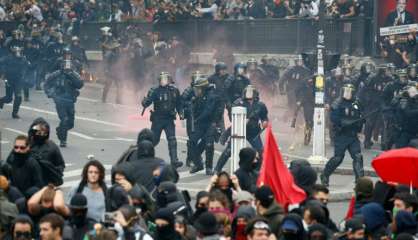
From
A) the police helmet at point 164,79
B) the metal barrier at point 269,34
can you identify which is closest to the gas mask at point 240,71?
the police helmet at point 164,79

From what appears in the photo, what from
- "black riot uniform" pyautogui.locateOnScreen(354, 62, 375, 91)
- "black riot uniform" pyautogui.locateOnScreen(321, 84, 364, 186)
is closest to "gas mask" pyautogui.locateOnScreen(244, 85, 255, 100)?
"black riot uniform" pyautogui.locateOnScreen(321, 84, 364, 186)

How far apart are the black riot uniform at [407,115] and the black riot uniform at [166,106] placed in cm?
335

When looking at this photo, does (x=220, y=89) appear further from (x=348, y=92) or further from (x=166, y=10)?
(x=166, y=10)

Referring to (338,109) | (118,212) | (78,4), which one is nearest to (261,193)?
(118,212)

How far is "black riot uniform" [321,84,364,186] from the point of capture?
76.8ft

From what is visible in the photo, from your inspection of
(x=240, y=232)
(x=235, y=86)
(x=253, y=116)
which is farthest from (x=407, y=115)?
(x=240, y=232)

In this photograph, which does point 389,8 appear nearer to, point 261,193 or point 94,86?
→ point 94,86

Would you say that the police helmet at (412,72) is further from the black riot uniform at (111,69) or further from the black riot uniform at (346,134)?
the black riot uniform at (111,69)

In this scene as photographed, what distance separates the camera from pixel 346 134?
23562 mm

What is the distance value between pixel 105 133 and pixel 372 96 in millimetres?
5176

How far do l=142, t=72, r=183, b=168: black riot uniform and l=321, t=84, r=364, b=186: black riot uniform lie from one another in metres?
2.70

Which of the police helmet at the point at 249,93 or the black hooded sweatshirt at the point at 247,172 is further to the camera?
the police helmet at the point at 249,93

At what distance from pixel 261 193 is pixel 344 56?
19624mm

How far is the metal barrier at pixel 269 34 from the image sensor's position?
116 ft
